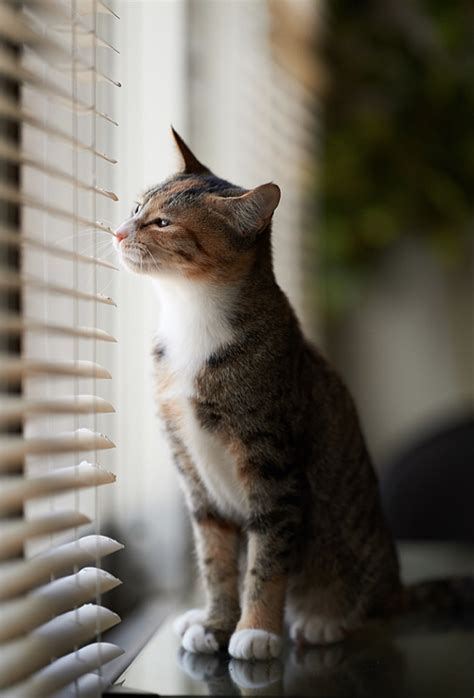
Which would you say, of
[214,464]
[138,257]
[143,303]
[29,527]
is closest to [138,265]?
[138,257]

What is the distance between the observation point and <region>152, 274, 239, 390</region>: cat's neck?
0.95m

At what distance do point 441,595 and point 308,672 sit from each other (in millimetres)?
401

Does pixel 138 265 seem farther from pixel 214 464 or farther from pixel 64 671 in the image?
pixel 64 671

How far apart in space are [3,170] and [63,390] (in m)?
0.65

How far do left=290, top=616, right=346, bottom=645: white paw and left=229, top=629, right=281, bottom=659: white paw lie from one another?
0.13m

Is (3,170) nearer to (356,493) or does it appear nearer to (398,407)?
(356,493)

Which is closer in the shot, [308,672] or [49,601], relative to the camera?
[49,601]

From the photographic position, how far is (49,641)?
2.48ft

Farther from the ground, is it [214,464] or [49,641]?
[214,464]

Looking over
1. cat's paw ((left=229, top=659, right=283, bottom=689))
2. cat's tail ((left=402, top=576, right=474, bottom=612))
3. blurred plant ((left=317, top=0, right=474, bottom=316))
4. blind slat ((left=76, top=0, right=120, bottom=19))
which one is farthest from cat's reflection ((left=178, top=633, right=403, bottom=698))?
blurred plant ((left=317, top=0, right=474, bottom=316))

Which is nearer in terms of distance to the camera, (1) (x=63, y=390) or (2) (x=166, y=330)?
(2) (x=166, y=330)

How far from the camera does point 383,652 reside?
3.31ft

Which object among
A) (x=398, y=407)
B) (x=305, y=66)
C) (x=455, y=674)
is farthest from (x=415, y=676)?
(x=398, y=407)

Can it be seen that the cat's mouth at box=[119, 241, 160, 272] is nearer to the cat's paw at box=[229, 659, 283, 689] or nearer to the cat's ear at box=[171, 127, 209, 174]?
the cat's ear at box=[171, 127, 209, 174]
